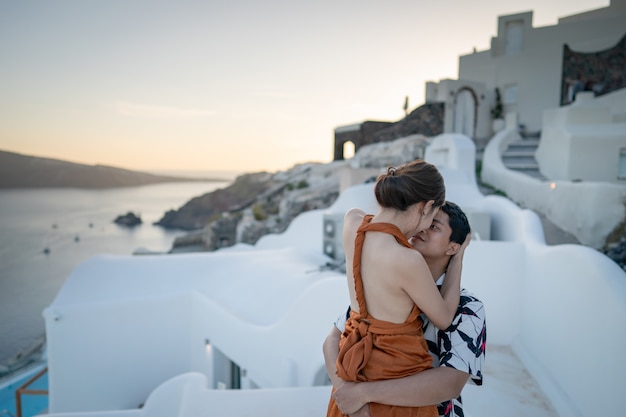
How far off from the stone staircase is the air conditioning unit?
7.48 m

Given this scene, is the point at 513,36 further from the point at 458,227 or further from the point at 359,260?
the point at 359,260

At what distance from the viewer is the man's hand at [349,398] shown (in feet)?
5.04

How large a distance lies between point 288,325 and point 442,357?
155 inches

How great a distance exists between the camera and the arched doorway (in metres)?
17.9

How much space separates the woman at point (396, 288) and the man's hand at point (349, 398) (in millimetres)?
33

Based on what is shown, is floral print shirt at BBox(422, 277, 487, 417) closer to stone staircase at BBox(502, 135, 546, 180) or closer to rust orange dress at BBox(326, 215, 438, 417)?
rust orange dress at BBox(326, 215, 438, 417)


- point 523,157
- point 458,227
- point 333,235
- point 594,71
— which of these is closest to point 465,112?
point 594,71

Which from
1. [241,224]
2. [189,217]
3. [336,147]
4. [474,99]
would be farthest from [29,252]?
[474,99]

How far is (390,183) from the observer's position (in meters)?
1.46

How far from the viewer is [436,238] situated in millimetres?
1632

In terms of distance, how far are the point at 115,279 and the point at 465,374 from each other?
7427 mm

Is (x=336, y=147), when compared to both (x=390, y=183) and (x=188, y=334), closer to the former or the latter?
(x=188, y=334)

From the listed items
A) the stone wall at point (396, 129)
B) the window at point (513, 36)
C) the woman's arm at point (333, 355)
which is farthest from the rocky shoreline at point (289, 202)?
the woman's arm at point (333, 355)

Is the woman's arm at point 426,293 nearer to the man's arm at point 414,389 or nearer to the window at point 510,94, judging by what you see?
the man's arm at point 414,389
